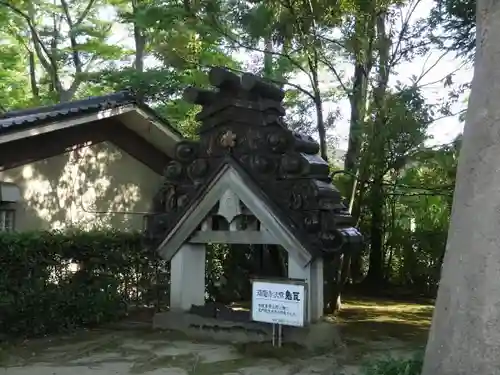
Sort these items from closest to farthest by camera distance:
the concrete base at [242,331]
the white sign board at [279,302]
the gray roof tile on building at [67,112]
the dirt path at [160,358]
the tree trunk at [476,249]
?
the tree trunk at [476,249] → the dirt path at [160,358] → the white sign board at [279,302] → the concrete base at [242,331] → the gray roof tile on building at [67,112]

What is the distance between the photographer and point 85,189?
43.1 ft

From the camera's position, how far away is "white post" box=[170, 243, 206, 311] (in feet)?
31.6

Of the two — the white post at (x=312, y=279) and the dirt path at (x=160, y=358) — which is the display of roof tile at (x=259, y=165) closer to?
the white post at (x=312, y=279)

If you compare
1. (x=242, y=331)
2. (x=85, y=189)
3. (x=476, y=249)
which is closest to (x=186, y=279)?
(x=242, y=331)

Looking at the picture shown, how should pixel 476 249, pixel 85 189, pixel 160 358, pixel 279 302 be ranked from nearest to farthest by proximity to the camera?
pixel 476 249, pixel 160 358, pixel 279 302, pixel 85 189

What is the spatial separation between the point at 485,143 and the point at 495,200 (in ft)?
1.35

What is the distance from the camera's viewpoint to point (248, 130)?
916cm

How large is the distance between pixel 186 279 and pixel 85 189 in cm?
453

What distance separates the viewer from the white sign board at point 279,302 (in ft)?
25.8

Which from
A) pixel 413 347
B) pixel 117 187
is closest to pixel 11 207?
pixel 117 187

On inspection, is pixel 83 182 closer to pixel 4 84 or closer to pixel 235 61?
pixel 235 61

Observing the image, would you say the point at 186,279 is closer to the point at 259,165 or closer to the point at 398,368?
the point at 259,165

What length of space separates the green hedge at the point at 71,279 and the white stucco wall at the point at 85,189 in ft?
7.51

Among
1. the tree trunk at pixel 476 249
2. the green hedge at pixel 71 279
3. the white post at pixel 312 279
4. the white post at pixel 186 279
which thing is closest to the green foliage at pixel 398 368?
the tree trunk at pixel 476 249
